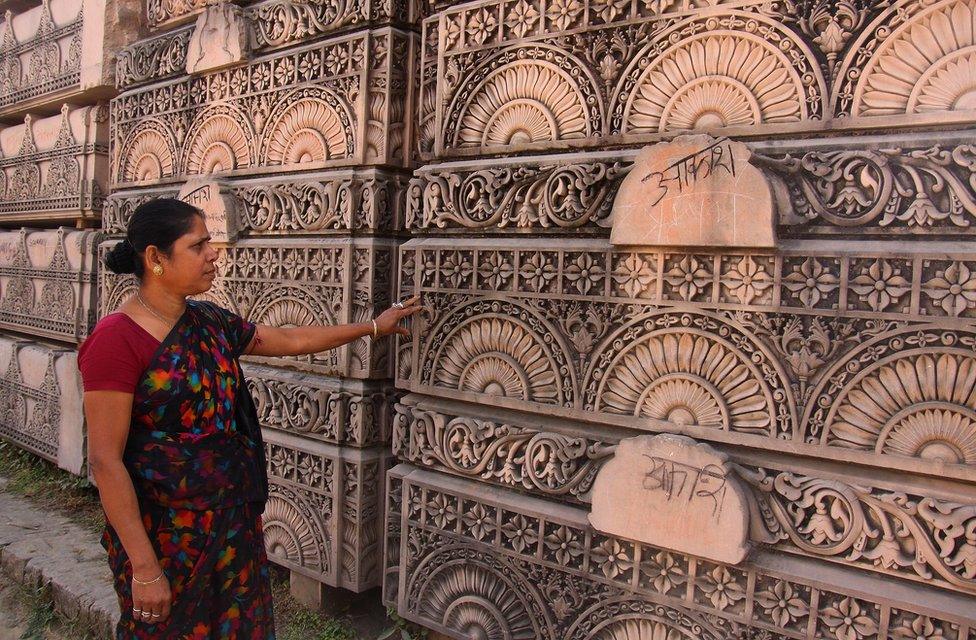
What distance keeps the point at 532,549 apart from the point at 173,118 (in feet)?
8.79

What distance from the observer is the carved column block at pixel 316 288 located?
251 centimetres

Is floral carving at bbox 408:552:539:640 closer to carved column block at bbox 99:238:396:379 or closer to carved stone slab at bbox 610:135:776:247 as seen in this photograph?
carved column block at bbox 99:238:396:379

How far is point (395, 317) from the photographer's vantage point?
2258mm

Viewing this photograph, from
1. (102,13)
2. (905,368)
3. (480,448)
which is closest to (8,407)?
(102,13)

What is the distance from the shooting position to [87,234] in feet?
13.1

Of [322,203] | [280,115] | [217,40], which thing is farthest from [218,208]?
[217,40]

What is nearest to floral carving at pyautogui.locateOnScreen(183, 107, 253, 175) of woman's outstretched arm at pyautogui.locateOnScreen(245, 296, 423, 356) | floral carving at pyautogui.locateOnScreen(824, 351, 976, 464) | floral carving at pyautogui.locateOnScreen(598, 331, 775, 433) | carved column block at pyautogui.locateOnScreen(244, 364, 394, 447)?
carved column block at pyautogui.locateOnScreen(244, 364, 394, 447)

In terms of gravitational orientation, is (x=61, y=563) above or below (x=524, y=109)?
below

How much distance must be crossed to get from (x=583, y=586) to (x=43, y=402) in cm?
393

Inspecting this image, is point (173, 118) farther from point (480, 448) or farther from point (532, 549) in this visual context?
point (532, 549)

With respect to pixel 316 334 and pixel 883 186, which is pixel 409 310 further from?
pixel 883 186

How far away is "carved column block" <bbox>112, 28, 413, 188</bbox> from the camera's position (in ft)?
8.20

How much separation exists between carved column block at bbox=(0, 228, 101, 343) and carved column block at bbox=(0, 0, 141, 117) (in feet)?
2.90

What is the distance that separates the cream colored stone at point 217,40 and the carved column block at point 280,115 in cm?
6
